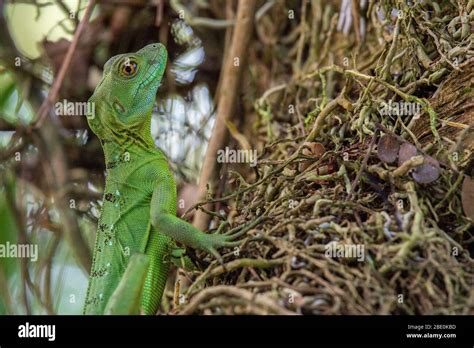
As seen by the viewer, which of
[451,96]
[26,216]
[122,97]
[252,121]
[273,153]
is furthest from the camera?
[252,121]

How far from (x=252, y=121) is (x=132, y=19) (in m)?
0.95

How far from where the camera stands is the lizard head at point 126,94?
262 centimetres

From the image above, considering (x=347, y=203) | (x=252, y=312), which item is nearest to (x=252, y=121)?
(x=347, y=203)

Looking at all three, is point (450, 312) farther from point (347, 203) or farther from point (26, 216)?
point (26, 216)

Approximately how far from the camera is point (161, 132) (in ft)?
10.9

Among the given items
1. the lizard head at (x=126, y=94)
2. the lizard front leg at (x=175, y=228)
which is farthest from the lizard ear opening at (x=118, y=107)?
the lizard front leg at (x=175, y=228)

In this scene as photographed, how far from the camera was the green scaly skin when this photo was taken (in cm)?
232
